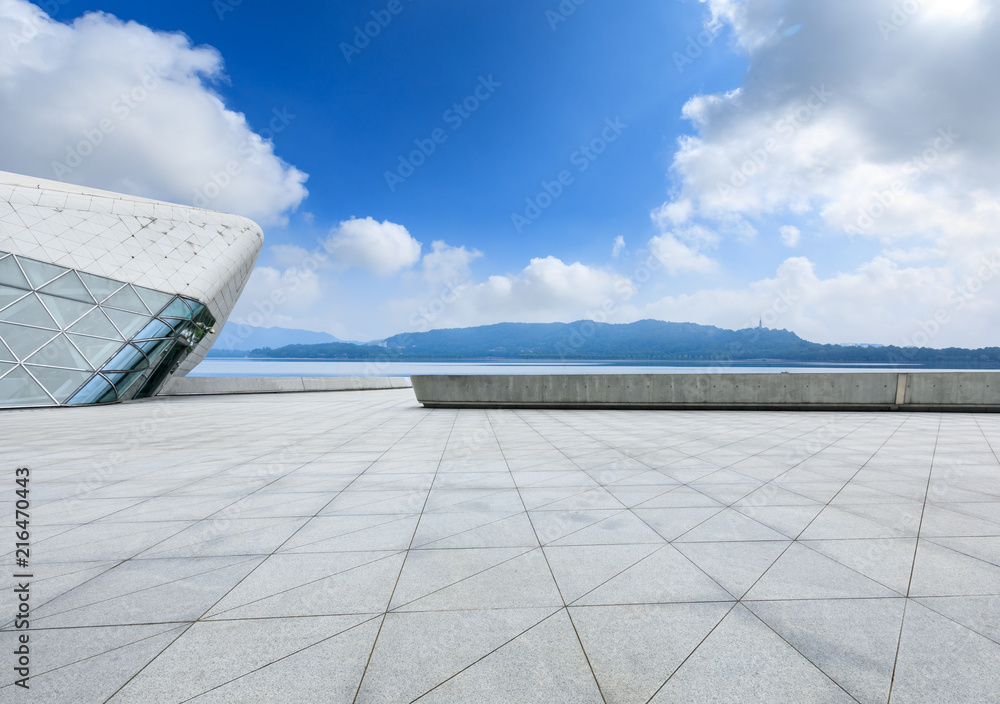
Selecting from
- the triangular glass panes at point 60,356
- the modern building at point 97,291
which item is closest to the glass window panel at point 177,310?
the modern building at point 97,291

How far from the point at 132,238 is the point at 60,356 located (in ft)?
22.6

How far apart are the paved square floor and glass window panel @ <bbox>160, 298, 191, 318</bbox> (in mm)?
17783

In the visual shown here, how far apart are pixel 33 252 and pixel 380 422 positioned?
64.1 feet

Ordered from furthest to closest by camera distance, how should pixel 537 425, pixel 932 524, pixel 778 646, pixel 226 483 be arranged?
pixel 537 425 < pixel 226 483 < pixel 932 524 < pixel 778 646

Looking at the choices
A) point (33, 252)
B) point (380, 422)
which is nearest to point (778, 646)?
point (380, 422)

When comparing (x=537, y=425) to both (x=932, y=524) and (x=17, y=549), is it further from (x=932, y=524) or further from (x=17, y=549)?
(x=17, y=549)

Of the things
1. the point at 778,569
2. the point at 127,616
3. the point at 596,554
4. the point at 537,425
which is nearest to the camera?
the point at 127,616

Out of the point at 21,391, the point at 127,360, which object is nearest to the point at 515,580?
the point at 21,391

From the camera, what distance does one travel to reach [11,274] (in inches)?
731

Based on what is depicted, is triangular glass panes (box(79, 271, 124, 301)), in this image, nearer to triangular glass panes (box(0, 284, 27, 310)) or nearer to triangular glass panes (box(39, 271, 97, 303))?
triangular glass panes (box(39, 271, 97, 303))

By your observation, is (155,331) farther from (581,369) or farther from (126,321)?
(581,369)

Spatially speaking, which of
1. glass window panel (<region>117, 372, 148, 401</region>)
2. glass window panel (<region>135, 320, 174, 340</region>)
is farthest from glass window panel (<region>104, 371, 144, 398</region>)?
glass window panel (<region>135, 320, 174, 340</region>)

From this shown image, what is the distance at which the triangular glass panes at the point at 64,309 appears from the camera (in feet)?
62.3

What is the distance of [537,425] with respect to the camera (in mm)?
11641
